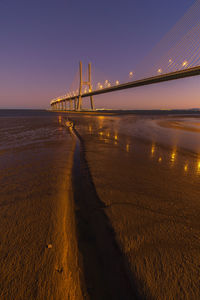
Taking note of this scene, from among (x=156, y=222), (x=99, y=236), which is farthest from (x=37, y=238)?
(x=156, y=222)

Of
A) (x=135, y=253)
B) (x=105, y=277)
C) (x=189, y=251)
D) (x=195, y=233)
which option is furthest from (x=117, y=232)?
(x=195, y=233)

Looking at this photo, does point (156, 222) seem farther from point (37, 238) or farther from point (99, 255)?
point (37, 238)

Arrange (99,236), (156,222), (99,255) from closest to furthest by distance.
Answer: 1. (99,255)
2. (99,236)
3. (156,222)

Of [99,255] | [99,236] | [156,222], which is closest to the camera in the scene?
[99,255]

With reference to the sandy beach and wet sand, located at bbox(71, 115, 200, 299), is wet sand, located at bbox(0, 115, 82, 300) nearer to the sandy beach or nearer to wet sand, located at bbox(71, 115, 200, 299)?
the sandy beach

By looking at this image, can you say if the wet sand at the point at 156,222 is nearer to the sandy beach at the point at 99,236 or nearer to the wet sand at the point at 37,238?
the sandy beach at the point at 99,236

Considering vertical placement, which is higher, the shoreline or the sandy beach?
the sandy beach

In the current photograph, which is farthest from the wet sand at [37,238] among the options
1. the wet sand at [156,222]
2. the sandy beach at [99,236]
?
the wet sand at [156,222]

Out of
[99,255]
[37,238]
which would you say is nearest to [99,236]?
[99,255]

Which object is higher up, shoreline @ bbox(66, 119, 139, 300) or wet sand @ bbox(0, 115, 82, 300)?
Result: wet sand @ bbox(0, 115, 82, 300)

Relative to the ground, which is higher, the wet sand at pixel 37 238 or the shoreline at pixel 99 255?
the wet sand at pixel 37 238

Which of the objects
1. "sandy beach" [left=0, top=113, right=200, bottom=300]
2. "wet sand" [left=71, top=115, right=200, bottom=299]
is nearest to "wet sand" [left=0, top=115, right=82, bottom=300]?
"sandy beach" [left=0, top=113, right=200, bottom=300]

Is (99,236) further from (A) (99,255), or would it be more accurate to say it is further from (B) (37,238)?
(B) (37,238)

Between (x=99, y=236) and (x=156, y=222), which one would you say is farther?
(x=156, y=222)
